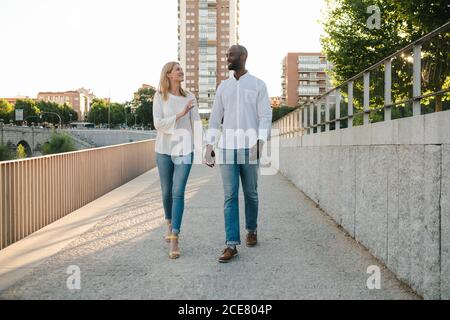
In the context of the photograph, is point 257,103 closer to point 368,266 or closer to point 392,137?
point 392,137

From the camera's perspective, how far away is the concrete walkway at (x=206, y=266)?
4098mm

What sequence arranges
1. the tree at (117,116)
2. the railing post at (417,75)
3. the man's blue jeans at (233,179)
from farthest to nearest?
the tree at (117,116)
the man's blue jeans at (233,179)
the railing post at (417,75)

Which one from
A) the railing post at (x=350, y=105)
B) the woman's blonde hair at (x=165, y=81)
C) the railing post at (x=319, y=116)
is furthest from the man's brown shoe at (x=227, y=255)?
the railing post at (x=319, y=116)

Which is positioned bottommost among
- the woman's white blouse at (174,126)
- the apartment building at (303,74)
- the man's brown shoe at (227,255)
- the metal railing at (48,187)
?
the man's brown shoe at (227,255)

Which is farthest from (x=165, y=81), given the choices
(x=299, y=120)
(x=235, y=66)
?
(x=299, y=120)

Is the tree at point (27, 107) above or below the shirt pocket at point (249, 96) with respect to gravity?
above

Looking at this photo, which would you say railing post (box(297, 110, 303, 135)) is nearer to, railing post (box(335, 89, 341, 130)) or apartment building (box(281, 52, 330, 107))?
railing post (box(335, 89, 341, 130))

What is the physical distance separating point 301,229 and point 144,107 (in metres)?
138

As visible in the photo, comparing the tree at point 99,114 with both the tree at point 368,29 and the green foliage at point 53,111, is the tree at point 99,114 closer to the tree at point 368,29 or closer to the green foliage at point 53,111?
the green foliage at point 53,111

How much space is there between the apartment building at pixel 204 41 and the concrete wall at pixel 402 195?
12064cm

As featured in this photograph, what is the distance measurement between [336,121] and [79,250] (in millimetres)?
4569

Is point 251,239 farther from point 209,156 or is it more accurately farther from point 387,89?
point 387,89

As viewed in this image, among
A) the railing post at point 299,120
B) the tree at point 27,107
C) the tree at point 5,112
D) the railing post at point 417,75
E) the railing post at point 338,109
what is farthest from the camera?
the tree at point 27,107

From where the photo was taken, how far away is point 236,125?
5.21 m
